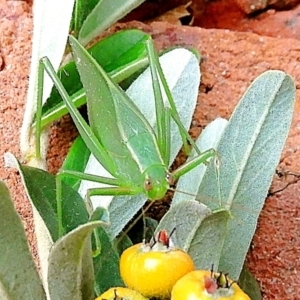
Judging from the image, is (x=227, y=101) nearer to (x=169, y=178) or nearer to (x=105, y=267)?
(x=169, y=178)

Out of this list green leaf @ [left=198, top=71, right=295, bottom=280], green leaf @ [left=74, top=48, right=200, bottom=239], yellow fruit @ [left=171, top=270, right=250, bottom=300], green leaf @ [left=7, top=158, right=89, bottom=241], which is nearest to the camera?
yellow fruit @ [left=171, top=270, right=250, bottom=300]

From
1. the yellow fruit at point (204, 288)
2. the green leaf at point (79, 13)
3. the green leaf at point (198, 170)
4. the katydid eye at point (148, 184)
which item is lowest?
the green leaf at point (198, 170)

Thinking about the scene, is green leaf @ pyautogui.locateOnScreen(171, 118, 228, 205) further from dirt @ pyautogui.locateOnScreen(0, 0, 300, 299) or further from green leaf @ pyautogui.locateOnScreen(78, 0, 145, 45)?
green leaf @ pyautogui.locateOnScreen(78, 0, 145, 45)

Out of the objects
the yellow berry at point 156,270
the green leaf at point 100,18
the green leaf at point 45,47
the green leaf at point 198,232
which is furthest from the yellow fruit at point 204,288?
the green leaf at point 100,18

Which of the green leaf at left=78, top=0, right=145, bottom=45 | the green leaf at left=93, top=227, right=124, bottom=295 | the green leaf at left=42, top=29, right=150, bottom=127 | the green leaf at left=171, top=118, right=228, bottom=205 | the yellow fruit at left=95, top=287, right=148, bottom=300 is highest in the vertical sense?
the green leaf at left=78, top=0, right=145, bottom=45

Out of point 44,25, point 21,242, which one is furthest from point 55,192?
point 44,25

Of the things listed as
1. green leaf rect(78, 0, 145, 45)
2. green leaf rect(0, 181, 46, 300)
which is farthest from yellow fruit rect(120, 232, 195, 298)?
green leaf rect(78, 0, 145, 45)

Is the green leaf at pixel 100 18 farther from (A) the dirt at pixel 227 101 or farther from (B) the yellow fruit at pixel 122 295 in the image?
(B) the yellow fruit at pixel 122 295
